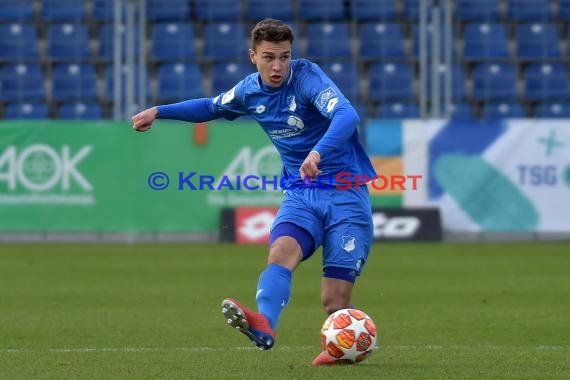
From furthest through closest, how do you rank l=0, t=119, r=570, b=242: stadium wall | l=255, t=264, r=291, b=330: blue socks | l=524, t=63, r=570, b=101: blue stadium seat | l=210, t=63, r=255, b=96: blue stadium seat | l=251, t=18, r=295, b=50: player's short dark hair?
l=524, t=63, r=570, b=101: blue stadium seat
l=210, t=63, r=255, b=96: blue stadium seat
l=0, t=119, r=570, b=242: stadium wall
l=251, t=18, r=295, b=50: player's short dark hair
l=255, t=264, r=291, b=330: blue socks

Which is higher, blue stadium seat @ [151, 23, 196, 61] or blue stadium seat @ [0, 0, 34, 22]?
blue stadium seat @ [0, 0, 34, 22]

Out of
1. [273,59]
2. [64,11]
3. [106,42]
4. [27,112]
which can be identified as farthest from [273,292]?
[64,11]

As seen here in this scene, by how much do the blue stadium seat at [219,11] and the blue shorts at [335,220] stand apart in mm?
18449

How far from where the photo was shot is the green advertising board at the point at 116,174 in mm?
19781

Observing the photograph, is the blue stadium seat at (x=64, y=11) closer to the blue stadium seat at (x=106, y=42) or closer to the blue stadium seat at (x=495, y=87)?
the blue stadium seat at (x=106, y=42)

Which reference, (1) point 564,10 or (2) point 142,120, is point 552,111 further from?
(2) point 142,120

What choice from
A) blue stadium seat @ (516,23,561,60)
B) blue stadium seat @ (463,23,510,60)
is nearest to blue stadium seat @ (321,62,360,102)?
blue stadium seat @ (463,23,510,60)

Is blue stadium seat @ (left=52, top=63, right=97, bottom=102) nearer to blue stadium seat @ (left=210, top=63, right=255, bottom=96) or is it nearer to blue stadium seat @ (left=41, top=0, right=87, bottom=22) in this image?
blue stadium seat @ (left=41, top=0, right=87, bottom=22)

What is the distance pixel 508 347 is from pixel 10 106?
1665cm

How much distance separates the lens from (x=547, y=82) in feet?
80.5

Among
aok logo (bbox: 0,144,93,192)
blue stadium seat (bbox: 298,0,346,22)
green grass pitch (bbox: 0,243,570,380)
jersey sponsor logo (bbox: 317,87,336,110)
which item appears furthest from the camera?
blue stadium seat (bbox: 298,0,346,22)

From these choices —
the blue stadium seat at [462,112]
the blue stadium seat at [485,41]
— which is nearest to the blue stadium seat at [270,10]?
the blue stadium seat at [485,41]

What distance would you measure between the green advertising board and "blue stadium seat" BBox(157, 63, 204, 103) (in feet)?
12.0

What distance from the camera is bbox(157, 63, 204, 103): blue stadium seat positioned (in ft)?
78.1
